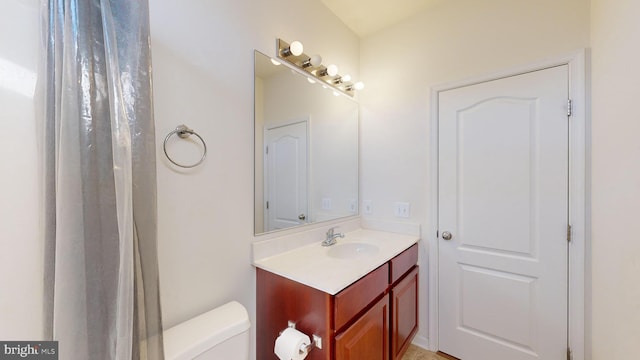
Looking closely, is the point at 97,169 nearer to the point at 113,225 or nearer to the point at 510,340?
the point at 113,225

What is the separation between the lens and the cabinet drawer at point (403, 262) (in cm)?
147

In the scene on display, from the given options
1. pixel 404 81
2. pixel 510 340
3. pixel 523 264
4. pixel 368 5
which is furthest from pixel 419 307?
pixel 368 5

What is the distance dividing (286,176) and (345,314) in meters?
0.86

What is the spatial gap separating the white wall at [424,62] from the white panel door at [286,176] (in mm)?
750

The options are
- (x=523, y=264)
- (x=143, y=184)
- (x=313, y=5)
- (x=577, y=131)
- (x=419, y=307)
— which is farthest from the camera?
(x=419, y=307)

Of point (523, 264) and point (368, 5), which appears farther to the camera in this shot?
point (368, 5)

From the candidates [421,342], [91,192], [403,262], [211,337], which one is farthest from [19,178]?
[421,342]

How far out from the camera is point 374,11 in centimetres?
189

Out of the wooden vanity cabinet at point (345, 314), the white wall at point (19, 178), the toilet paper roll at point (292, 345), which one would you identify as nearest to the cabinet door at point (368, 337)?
the wooden vanity cabinet at point (345, 314)

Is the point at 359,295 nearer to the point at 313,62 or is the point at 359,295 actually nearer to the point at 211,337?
the point at 211,337

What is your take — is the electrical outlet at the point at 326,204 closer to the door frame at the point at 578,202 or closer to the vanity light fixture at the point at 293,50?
the vanity light fixture at the point at 293,50

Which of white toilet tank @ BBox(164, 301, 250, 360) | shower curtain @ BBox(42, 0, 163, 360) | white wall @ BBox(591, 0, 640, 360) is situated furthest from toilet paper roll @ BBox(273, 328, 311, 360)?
white wall @ BBox(591, 0, 640, 360)

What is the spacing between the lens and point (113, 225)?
706 mm

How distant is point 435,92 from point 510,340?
1776 millimetres
